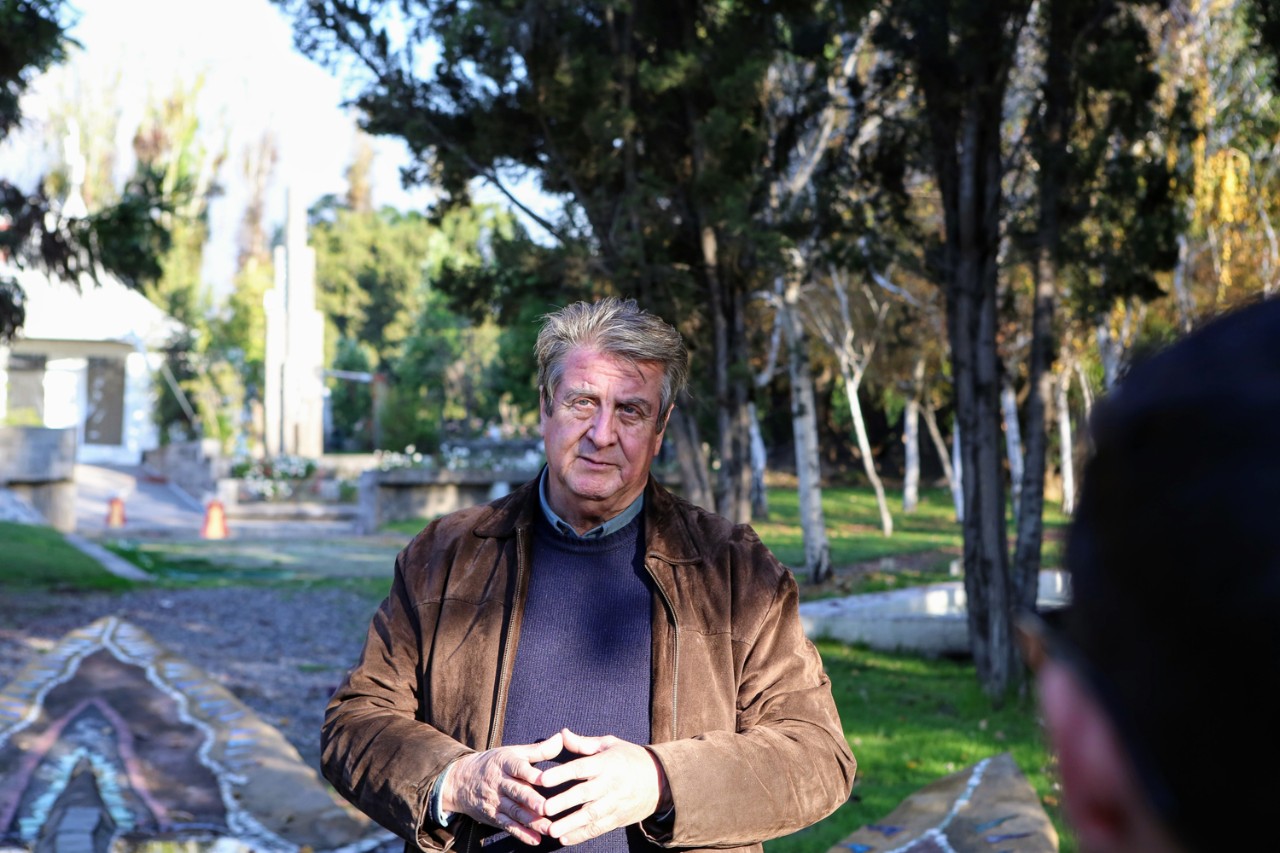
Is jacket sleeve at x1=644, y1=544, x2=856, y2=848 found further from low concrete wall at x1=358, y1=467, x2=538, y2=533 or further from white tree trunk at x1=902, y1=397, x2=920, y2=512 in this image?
white tree trunk at x1=902, y1=397, x2=920, y2=512

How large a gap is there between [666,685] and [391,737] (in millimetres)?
546

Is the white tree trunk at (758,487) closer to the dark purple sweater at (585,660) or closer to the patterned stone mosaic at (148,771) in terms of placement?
the patterned stone mosaic at (148,771)

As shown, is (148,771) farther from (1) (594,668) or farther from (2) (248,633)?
(2) (248,633)

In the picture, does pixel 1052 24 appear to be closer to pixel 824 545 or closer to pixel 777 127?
pixel 777 127

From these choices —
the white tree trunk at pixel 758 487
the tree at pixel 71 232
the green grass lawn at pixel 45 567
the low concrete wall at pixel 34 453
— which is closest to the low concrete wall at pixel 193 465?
the low concrete wall at pixel 34 453

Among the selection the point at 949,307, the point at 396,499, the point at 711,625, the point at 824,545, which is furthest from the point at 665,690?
the point at 396,499

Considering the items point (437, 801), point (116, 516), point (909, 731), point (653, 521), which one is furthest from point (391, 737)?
point (116, 516)

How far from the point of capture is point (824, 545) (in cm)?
1661

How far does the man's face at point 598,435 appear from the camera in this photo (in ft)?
9.90

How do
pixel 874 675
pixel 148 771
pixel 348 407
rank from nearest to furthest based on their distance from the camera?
pixel 148 771 → pixel 874 675 → pixel 348 407

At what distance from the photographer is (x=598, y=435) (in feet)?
9.90

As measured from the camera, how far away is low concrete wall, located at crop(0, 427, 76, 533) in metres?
23.0

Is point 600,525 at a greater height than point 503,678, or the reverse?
point 600,525

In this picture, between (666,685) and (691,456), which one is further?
(691,456)
